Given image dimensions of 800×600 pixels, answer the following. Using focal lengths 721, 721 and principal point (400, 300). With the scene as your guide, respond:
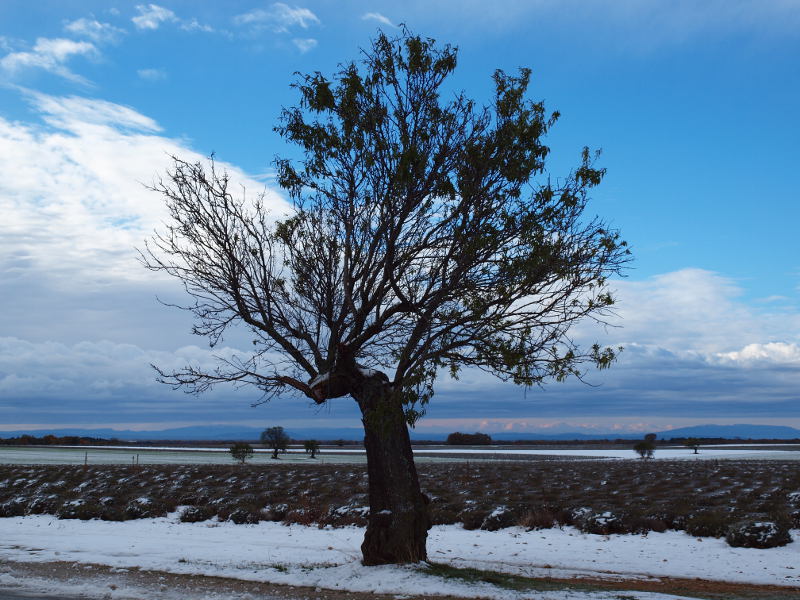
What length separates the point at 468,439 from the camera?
149m

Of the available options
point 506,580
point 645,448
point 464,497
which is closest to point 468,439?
point 645,448

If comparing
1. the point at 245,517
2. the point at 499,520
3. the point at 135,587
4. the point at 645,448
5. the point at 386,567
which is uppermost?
the point at 386,567

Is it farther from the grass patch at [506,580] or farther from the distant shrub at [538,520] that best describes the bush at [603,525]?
the grass patch at [506,580]

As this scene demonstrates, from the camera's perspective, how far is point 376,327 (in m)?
14.4

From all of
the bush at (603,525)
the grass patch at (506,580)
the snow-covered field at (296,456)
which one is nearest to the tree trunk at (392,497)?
the grass patch at (506,580)

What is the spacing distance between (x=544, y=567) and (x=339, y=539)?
7.01m

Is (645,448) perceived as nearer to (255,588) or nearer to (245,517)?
(245,517)

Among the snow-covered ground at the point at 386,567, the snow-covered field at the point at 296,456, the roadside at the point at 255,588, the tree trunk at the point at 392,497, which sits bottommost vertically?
the snow-covered field at the point at 296,456

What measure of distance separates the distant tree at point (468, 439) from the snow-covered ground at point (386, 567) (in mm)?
125530

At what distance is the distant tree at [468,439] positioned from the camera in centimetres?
14725

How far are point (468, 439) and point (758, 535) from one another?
132 meters

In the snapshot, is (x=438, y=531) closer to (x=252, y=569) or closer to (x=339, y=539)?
(x=339, y=539)

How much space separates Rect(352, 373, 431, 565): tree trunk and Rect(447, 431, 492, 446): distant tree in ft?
440

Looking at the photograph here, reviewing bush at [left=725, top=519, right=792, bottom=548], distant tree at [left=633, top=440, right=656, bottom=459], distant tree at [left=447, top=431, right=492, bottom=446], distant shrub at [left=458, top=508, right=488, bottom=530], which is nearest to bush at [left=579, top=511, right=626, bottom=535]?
distant shrub at [left=458, top=508, right=488, bottom=530]
